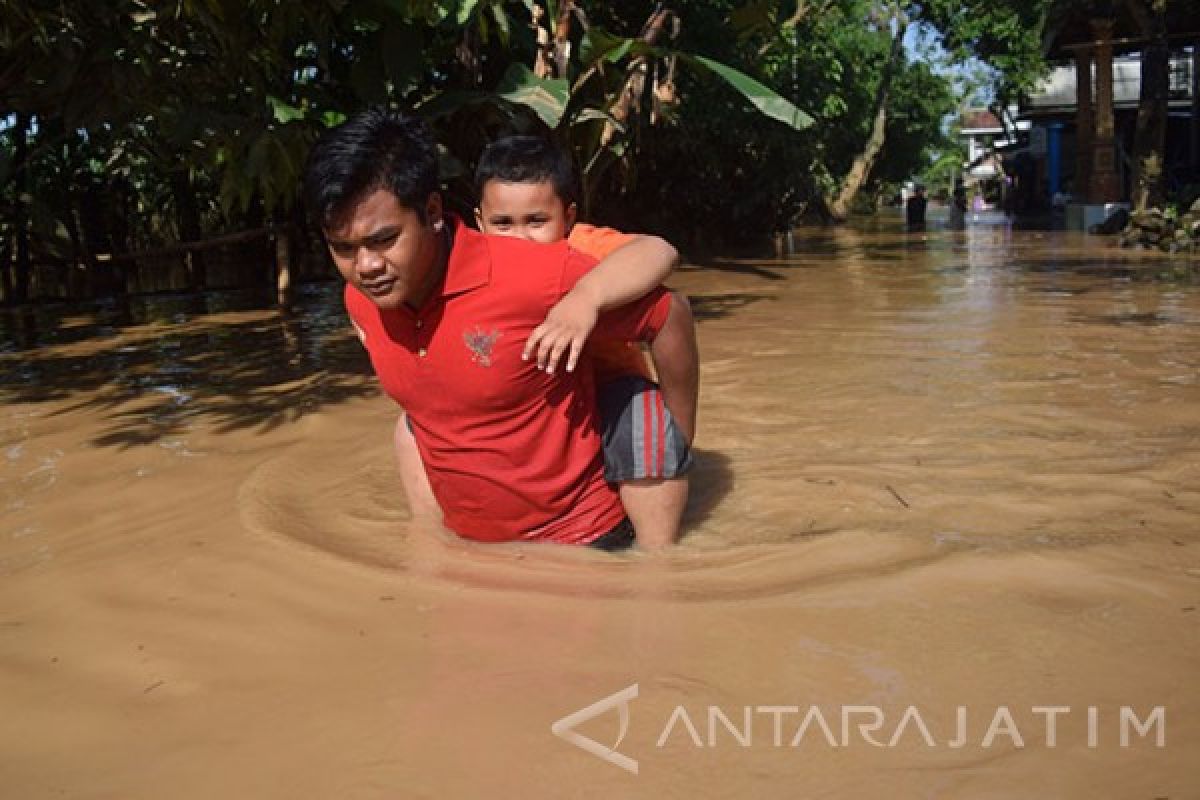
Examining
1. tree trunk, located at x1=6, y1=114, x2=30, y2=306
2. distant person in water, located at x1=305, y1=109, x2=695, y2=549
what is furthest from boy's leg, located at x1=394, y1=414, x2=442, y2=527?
tree trunk, located at x1=6, y1=114, x2=30, y2=306

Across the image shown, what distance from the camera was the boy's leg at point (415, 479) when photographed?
3.14 metres

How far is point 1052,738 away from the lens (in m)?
1.93

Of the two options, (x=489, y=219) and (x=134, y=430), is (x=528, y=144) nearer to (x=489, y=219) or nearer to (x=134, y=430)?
(x=489, y=219)

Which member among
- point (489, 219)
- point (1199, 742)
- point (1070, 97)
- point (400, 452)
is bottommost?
point (1199, 742)

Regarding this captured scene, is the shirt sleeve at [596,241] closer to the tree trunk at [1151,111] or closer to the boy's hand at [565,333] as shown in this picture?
the boy's hand at [565,333]

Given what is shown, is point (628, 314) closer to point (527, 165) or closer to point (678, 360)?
point (678, 360)

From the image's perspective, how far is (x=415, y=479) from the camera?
10.5ft

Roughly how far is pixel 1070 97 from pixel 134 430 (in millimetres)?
26959

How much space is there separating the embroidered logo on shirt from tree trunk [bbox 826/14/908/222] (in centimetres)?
→ 2860

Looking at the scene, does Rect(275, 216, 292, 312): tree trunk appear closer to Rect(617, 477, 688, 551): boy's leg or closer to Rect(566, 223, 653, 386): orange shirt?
Rect(566, 223, 653, 386): orange shirt

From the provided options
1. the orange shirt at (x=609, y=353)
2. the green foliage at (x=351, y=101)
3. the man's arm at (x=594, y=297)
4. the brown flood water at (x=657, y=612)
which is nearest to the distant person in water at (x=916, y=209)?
the green foliage at (x=351, y=101)

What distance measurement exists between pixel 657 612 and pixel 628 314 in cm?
69

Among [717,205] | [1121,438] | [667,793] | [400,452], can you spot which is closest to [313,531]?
[400,452]

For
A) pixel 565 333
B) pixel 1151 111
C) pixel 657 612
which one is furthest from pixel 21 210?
pixel 1151 111
